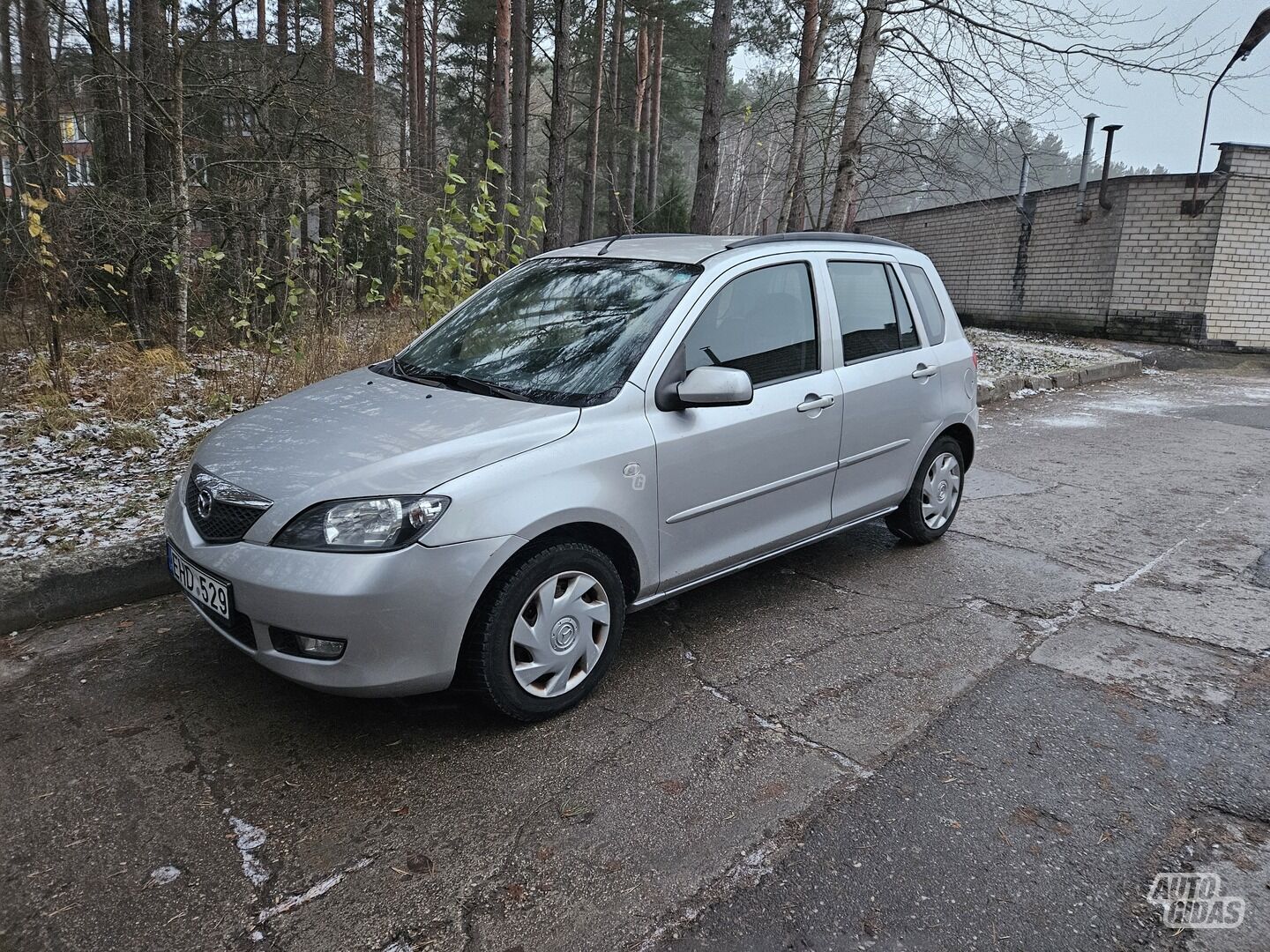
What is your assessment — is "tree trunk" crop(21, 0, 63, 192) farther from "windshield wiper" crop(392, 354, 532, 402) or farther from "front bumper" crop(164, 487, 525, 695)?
"front bumper" crop(164, 487, 525, 695)

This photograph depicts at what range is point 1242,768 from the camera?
2781 millimetres

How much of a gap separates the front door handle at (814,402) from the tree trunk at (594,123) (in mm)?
18059

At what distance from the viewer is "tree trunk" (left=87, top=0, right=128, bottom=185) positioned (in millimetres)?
8391

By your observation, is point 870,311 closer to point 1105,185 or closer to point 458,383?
point 458,383

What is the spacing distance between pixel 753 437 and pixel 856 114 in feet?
27.2

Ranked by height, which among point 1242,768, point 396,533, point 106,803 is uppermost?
point 396,533

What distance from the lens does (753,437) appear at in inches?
139

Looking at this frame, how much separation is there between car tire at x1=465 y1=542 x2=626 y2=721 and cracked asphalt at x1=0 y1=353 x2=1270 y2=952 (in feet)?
0.48

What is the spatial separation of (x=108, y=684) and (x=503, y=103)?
1309 centimetres

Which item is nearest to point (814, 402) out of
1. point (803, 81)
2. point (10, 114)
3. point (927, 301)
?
point (927, 301)

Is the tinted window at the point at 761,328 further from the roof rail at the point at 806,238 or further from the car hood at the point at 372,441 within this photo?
the car hood at the point at 372,441

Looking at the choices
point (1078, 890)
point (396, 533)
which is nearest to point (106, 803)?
point (396, 533)

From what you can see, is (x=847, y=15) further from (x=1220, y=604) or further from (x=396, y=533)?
(x=396, y=533)

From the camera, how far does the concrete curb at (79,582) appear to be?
3676mm
